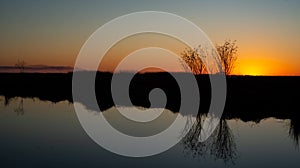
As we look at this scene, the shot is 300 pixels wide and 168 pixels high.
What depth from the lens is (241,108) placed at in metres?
21.2

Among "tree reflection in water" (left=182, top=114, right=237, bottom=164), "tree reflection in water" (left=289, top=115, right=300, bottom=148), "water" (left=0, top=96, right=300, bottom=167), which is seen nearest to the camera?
"water" (left=0, top=96, right=300, bottom=167)

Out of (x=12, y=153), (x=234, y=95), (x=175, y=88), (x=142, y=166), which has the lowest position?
(x=142, y=166)

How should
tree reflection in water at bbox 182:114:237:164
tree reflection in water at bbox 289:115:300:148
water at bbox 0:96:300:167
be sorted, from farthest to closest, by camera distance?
tree reflection in water at bbox 289:115:300:148 < tree reflection in water at bbox 182:114:237:164 < water at bbox 0:96:300:167

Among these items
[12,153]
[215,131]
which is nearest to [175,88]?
[215,131]

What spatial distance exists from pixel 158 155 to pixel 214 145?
8.45 feet

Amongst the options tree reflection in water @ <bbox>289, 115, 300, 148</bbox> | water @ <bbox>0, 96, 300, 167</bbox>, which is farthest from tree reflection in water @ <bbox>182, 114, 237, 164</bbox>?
tree reflection in water @ <bbox>289, 115, 300, 148</bbox>

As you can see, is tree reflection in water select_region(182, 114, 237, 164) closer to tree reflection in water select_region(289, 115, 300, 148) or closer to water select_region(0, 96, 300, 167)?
water select_region(0, 96, 300, 167)

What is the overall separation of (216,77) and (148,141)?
21.4 m

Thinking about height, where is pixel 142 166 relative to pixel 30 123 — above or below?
below

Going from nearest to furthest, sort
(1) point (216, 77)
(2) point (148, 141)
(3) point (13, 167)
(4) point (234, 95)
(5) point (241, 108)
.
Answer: (3) point (13, 167) < (2) point (148, 141) < (5) point (241, 108) < (4) point (234, 95) < (1) point (216, 77)

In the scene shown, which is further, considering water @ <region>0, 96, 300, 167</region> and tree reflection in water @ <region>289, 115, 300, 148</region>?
tree reflection in water @ <region>289, 115, 300, 148</region>

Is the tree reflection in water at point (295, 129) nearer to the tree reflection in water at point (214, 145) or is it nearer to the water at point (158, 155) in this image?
the water at point (158, 155)

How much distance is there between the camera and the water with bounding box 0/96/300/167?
9492mm

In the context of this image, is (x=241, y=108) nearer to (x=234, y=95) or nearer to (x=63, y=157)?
(x=234, y=95)
